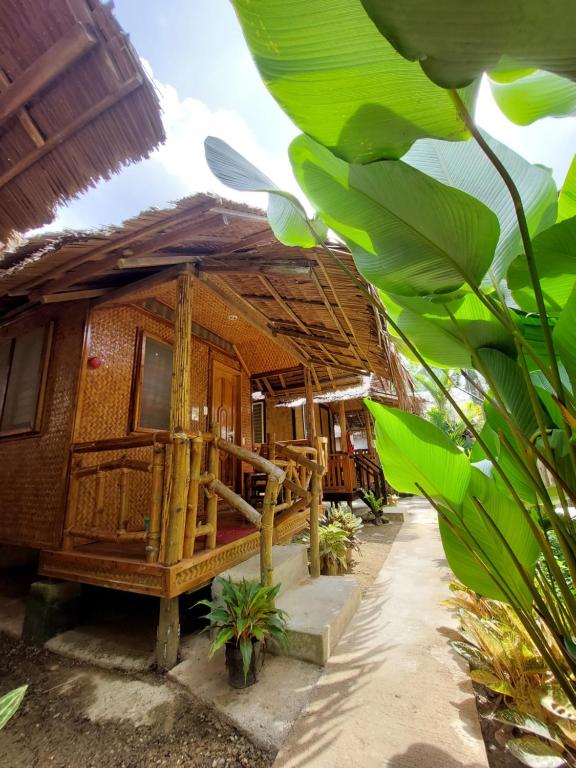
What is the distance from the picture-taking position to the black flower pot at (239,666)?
2156 millimetres

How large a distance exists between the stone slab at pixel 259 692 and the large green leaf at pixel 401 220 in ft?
7.79

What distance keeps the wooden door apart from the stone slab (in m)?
3.65

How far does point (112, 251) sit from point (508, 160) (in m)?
3.35

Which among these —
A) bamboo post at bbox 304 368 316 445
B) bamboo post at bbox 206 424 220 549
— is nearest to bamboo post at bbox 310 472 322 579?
bamboo post at bbox 206 424 220 549

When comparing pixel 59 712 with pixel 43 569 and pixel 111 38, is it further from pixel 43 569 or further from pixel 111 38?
pixel 111 38

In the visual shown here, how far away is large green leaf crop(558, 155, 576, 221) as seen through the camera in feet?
2.51

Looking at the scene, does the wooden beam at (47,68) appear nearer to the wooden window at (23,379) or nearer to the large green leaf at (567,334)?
the large green leaf at (567,334)

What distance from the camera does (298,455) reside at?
4.15 meters

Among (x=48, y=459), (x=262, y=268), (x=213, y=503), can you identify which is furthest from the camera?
(x=48, y=459)

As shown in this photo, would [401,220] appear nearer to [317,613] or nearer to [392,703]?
[392,703]

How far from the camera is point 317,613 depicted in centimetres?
273

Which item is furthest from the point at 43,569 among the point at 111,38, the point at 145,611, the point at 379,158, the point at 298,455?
the point at 379,158

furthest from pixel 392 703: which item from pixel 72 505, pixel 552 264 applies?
pixel 72 505

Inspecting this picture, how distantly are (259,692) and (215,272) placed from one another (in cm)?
378
